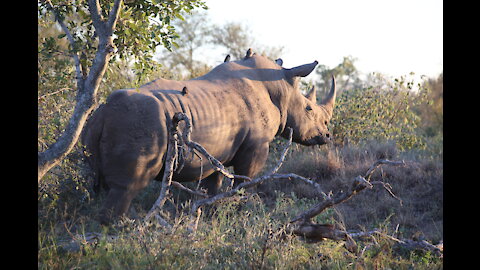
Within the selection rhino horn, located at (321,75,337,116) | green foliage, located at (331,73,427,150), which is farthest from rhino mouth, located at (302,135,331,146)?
green foliage, located at (331,73,427,150)

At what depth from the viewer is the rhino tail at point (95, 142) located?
4.71 metres

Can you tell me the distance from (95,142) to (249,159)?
6.03ft

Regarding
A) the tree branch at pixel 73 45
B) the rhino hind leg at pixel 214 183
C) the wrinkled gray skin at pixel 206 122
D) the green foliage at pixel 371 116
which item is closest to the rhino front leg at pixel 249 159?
the wrinkled gray skin at pixel 206 122

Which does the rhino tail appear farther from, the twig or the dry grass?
the dry grass

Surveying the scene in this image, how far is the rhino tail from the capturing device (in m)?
4.71

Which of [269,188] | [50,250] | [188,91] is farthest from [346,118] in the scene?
[50,250]

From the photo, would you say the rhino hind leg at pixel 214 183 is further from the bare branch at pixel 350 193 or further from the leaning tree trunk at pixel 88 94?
the leaning tree trunk at pixel 88 94

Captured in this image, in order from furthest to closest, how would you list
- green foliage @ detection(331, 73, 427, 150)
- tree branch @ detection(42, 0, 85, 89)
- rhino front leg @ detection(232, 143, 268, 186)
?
1. green foliage @ detection(331, 73, 427, 150)
2. rhino front leg @ detection(232, 143, 268, 186)
3. tree branch @ detection(42, 0, 85, 89)

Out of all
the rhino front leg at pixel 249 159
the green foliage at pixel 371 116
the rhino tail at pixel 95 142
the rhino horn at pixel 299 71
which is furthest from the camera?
the green foliage at pixel 371 116

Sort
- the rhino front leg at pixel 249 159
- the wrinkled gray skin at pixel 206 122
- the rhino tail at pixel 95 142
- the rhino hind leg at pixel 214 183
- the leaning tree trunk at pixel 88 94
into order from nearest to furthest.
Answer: the leaning tree trunk at pixel 88 94
the wrinkled gray skin at pixel 206 122
the rhino tail at pixel 95 142
the rhino front leg at pixel 249 159
the rhino hind leg at pixel 214 183

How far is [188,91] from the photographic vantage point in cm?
529

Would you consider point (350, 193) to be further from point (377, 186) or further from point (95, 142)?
point (377, 186)
